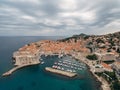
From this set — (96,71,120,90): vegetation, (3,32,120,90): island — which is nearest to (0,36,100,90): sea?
(3,32,120,90): island

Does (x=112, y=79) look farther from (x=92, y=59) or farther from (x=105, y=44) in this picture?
(x=105, y=44)

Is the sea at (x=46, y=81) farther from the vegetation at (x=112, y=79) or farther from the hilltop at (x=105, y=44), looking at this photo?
the hilltop at (x=105, y=44)

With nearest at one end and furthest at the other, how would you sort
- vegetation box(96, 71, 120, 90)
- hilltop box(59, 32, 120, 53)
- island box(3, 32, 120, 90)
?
vegetation box(96, 71, 120, 90) → island box(3, 32, 120, 90) → hilltop box(59, 32, 120, 53)

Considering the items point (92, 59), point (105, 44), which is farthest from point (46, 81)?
point (105, 44)

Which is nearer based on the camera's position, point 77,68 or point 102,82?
point 102,82

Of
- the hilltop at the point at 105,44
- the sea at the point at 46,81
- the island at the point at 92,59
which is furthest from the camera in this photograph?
the hilltop at the point at 105,44

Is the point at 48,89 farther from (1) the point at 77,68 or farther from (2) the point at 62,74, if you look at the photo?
(1) the point at 77,68

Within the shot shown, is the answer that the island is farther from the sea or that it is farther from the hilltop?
the sea

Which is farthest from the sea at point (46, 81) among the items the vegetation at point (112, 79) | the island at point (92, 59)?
the vegetation at point (112, 79)

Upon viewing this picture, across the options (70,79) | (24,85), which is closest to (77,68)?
(70,79)

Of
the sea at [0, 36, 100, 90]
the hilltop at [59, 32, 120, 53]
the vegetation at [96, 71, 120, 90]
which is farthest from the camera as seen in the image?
the hilltop at [59, 32, 120, 53]

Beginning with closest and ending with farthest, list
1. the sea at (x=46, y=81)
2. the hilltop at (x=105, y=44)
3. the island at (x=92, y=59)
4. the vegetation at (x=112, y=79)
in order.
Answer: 1. the vegetation at (x=112, y=79)
2. the sea at (x=46, y=81)
3. the island at (x=92, y=59)
4. the hilltop at (x=105, y=44)
